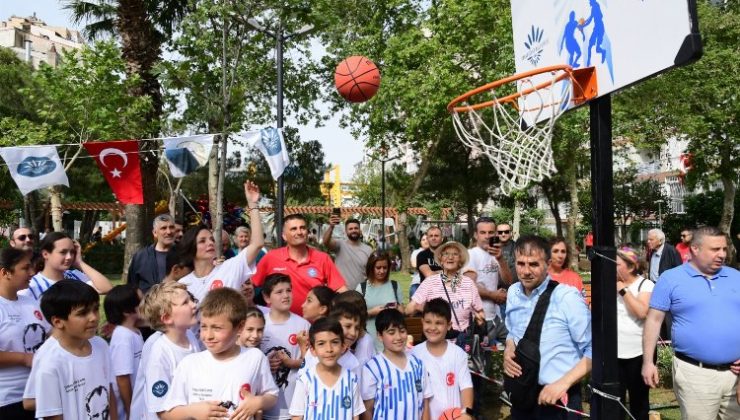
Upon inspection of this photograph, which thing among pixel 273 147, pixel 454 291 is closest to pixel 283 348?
pixel 454 291

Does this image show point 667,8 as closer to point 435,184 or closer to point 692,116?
point 692,116

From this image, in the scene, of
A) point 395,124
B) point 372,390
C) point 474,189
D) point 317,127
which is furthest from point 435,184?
point 372,390

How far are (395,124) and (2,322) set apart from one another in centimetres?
2272

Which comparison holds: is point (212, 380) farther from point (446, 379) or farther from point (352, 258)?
point (352, 258)

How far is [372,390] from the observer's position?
4.44 meters

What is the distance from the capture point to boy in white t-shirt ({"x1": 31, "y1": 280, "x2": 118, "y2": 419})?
138 inches

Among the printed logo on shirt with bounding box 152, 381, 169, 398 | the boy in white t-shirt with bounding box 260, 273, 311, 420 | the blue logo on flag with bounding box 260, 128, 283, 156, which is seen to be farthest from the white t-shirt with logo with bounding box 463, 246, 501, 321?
the printed logo on shirt with bounding box 152, 381, 169, 398

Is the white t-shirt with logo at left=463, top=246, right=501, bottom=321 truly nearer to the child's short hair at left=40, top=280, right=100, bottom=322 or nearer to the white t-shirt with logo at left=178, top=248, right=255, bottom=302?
the white t-shirt with logo at left=178, top=248, right=255, bottom=302

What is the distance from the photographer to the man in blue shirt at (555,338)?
4020mm

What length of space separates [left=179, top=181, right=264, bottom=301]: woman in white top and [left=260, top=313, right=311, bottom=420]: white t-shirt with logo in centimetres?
43

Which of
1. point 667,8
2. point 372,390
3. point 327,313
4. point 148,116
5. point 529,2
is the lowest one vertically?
point 372,390

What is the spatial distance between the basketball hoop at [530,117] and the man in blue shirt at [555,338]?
0.57m

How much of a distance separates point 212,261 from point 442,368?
2010 mm

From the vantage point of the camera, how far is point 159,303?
4.05m
